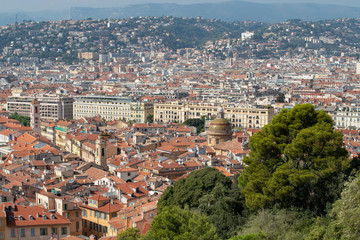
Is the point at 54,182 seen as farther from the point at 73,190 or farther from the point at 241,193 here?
the point at 241,193

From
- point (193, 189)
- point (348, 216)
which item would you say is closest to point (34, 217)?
point (193, 189)

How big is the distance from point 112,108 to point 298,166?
55268 millimetres

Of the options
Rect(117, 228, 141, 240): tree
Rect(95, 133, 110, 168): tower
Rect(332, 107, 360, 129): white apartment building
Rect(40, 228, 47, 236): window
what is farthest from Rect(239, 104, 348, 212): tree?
Rect(332, 107, 360, 129): white apartment building

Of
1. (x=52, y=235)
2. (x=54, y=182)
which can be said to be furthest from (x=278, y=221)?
(x=54, y=182)

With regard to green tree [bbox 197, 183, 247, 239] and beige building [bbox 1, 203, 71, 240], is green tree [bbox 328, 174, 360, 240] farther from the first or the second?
beige building [bbox 1, 203, 71, 240]

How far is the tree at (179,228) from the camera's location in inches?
668

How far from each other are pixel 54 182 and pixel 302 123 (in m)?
12.0

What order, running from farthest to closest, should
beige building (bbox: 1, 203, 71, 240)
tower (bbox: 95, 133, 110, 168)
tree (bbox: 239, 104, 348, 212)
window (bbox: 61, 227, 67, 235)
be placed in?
tower (bbox: 95, 133, 110, 168), window (bbox: 61, 227, 67, 235), beige building (bbox: 1, 203, 71, 240), tree (bbox: 239, 104, 348, 212)

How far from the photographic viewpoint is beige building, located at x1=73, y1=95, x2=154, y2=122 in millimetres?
73000

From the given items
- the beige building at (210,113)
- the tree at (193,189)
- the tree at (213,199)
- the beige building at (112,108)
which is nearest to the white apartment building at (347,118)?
the beige building at (210,113)

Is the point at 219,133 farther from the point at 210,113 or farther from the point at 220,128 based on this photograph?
the point at 210,113

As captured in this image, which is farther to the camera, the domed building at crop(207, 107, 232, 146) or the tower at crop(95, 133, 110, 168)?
the domed building at crop(207, 107, 232, 146)

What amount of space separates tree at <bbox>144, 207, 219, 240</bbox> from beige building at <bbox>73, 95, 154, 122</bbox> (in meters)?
54.7

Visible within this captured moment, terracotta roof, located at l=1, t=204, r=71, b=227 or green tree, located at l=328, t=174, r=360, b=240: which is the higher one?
green tree, located at l=328, t=174, r=360, b=240
